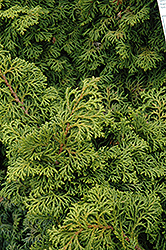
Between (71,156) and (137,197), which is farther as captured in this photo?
(137,197)

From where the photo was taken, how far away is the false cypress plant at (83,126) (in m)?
1.38

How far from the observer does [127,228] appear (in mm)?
1396

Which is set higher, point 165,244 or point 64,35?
point 64,35

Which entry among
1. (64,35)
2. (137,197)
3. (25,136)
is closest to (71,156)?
(25,136)

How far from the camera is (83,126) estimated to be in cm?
138

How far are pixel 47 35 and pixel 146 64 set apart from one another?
65 centimetres

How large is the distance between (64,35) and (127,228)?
4.12ft

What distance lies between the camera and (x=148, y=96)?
1.70m

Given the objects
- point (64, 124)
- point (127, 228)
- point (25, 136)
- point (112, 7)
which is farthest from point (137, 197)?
point (112, 7)

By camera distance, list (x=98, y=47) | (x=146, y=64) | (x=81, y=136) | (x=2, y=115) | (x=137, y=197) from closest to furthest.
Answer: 1. (x=81, y=136)
2. (x=137, y=197)
3. (x=2, y=115)
4. (x=146, y=64)
5. (x=98, y=47)

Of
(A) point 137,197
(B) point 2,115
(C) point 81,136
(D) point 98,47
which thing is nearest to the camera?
(C) point 81,136

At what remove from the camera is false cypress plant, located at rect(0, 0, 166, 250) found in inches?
54.3

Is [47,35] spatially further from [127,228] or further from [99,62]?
[127,228]

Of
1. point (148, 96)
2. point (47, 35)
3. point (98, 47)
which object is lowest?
point (148, 96)
